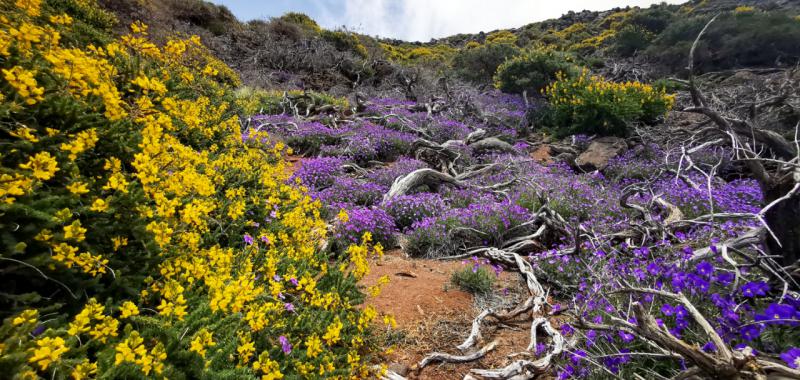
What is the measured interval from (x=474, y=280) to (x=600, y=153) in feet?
24.4

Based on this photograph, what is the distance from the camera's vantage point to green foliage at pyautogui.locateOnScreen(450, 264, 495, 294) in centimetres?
417

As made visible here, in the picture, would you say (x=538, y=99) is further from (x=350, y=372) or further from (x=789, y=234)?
(x=350, y=372)

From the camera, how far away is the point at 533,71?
16.2 metres

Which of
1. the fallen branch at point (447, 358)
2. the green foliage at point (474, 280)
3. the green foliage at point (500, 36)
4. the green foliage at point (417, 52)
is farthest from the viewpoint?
the green foliage at point (500, 36)

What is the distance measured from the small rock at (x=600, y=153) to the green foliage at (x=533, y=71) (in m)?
5.81

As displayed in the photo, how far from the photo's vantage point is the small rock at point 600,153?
9.59m

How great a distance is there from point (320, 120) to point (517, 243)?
9007 mm

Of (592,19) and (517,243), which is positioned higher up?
(592,19)

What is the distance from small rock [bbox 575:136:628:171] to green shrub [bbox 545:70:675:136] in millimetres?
612

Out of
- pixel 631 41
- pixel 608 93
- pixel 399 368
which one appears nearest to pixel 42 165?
pixel 399 368

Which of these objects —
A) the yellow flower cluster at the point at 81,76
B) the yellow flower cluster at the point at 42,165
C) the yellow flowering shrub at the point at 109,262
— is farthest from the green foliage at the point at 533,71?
the yellow flower cluster at the point at 42,165

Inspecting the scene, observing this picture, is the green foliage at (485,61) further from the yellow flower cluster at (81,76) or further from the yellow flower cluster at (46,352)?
the yellow flower cluster at (46,352)

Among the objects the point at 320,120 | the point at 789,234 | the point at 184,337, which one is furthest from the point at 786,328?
the point at 320,120

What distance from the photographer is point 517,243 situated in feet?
18.0
